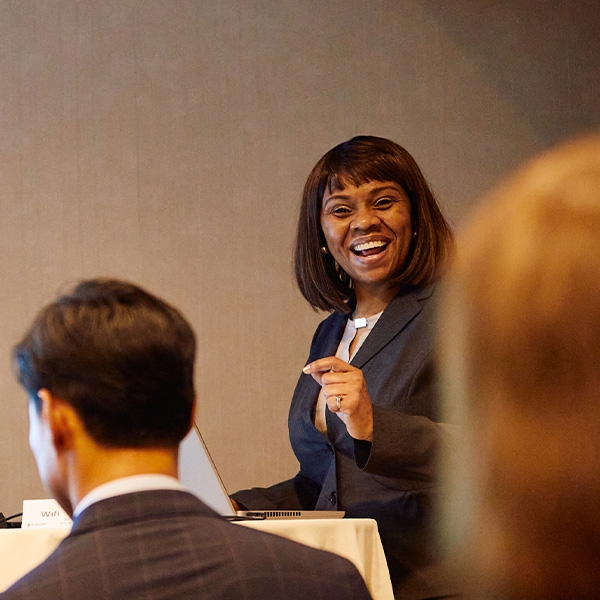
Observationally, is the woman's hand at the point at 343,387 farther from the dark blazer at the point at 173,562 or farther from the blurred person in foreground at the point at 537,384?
the blurred person in foreground at the point at 537,384

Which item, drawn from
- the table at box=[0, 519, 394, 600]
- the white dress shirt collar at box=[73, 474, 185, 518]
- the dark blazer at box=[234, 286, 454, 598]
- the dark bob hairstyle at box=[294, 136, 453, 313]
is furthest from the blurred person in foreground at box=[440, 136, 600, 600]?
the dark bob hairstyle at box=[294, 136, 453, 313]

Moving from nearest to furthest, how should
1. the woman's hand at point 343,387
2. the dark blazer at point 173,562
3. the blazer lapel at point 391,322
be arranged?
the dark blazer at point 173,562, the woman's hand at point 343,387, the blazer lapel at point 391,322

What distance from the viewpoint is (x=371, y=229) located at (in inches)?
101

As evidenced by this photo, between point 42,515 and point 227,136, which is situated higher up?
point 227,136

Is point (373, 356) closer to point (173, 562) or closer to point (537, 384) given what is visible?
point (173, 562)

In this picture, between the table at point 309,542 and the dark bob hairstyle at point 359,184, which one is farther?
the dark bob hairstyle at point 359,184

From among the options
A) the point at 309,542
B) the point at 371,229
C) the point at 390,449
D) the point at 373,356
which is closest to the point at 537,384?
the point at 309,542

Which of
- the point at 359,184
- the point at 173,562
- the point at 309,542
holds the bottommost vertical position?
the point at 309,542

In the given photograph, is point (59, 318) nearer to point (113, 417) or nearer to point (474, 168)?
point (113, 417)

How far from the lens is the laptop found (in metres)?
2.02

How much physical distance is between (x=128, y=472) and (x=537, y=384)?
0.67 meters

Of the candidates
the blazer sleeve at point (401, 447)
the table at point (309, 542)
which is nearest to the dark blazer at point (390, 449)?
the blazer sleeve at point (401, 447)

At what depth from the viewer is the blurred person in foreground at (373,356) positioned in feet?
6.87

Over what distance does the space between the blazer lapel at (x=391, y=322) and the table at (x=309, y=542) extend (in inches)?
24.8
